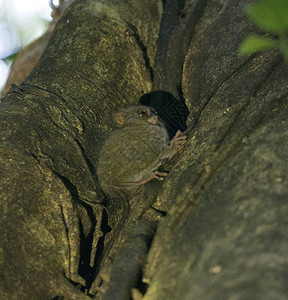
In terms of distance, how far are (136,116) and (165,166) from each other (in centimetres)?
66

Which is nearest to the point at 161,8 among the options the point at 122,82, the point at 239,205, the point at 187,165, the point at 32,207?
the point at 122,82

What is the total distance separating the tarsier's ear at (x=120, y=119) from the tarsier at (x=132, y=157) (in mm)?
120

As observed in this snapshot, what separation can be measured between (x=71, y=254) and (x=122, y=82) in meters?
1.70

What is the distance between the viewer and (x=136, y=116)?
3150mm

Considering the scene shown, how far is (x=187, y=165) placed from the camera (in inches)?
86.6

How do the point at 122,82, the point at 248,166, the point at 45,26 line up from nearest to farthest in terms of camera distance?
the point at 248,166
the point at 122,82
the point at 45,26

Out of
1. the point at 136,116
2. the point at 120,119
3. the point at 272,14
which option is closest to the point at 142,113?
the point at 136,116

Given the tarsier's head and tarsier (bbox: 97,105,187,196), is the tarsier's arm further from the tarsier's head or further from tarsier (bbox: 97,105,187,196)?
the tarsier's head

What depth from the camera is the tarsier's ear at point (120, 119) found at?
3016 millimetres

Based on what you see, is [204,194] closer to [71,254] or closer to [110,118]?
[71,254]

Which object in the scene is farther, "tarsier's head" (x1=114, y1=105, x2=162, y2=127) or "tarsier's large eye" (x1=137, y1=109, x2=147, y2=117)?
"tarsier's large eye" (x1=137, y1=109, x2=147, y2=117)

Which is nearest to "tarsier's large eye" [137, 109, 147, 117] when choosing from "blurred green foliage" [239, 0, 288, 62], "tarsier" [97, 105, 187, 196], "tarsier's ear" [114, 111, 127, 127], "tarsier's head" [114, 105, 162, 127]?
"tarsier's head" [114, 105, 162, 127]

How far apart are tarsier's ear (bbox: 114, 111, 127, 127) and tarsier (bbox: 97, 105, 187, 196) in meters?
0.12

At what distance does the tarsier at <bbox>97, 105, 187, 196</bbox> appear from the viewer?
2596mm
